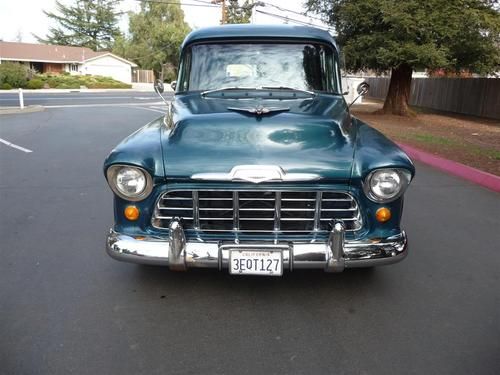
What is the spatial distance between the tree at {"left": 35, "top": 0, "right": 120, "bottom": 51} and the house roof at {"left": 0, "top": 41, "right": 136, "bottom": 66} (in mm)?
12361

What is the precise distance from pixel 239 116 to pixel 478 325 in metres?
2.10

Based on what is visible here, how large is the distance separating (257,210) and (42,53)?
5665 cm

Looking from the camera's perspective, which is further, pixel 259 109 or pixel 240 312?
pixel 259 109

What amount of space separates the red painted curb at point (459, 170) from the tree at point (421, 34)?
19.8 feet

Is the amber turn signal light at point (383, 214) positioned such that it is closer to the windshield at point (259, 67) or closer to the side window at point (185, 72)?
the windshield at point (259, 67)

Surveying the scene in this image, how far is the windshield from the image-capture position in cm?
417

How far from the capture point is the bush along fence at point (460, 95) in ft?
62.4

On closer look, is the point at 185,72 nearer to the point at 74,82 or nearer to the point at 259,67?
the point at 259,67

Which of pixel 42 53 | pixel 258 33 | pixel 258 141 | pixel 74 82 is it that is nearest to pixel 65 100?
pixel 74 82

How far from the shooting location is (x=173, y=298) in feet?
10.9

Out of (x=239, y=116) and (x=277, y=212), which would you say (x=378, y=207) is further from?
(x=239, y=116)

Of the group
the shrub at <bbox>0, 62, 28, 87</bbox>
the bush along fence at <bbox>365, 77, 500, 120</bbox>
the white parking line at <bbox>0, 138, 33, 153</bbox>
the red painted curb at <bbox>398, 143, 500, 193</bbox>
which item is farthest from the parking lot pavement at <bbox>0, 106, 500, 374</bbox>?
the shrub at <bbox>0, 62, 28, 87</bbox>

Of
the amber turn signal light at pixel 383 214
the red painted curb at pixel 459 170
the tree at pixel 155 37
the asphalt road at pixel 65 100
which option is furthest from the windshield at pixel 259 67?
the tree at pixel 155 37

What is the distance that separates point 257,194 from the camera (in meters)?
2.98
